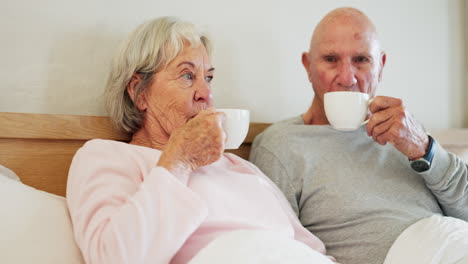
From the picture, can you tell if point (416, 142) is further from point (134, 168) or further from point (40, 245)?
point (40, 245)

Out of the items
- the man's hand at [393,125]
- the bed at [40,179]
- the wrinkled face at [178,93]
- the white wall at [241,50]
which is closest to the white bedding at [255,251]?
the bed at [40,179]

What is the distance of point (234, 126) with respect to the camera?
102 centimetres

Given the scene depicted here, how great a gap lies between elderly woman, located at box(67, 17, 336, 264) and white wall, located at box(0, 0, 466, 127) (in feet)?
0.53

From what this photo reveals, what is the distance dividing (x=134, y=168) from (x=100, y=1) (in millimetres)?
593

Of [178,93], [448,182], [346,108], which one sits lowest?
[448,182]

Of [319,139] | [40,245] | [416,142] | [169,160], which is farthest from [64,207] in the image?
[416,142]

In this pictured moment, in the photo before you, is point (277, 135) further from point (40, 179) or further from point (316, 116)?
point (40, 179)

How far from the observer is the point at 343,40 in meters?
1.38

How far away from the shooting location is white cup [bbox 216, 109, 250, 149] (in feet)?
3.32

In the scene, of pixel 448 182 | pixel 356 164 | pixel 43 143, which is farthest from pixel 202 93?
pixel 448 182

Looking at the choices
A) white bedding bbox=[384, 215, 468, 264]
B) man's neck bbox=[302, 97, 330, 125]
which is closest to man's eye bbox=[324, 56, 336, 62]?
man's neck bbox=[302, 97, 330, 125]

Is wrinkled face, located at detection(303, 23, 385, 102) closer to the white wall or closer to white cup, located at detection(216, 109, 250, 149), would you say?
the white wall

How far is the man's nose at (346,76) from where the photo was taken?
136 cm

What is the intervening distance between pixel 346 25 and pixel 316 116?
30 centimetres
